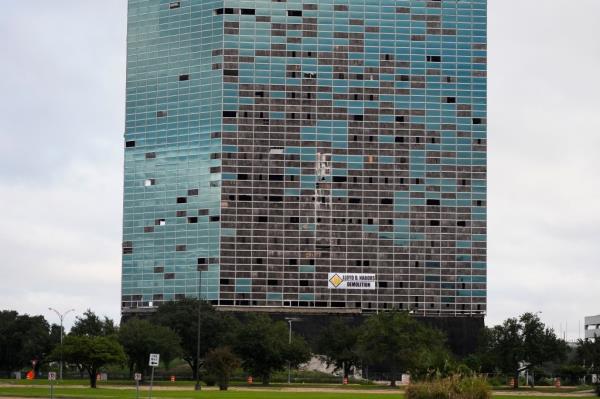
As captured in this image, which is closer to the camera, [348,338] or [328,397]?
[328,397]

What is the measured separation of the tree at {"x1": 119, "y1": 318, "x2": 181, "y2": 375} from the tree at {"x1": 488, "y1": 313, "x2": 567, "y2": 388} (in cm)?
4827

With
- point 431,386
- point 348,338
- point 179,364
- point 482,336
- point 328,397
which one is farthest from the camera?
point 179,364

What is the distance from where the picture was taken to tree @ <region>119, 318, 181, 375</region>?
6122 inches

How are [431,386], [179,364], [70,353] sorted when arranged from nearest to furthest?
[431,386] → [70,353] → [179,364]

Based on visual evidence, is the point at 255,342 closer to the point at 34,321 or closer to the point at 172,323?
the point at 172,323

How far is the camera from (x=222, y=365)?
398 ft

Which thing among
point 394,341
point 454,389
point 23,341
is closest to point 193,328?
point 23,341

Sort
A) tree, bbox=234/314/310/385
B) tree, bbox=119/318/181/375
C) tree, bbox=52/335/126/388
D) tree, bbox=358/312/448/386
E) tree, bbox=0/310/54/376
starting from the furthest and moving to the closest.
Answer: tree, bbox=0/310/54/376
tree, bbox=119/318/181/375
tree, bbox=234/314/310/385
tree, bbox=358/312/448/386
tree, bbox=52/335/126/388

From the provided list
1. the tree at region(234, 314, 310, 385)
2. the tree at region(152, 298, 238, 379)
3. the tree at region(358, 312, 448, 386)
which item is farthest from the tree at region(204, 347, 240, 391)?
the tree at region(152, 298, 238, 379)

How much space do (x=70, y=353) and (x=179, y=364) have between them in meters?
75.0

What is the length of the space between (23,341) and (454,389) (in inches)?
5278

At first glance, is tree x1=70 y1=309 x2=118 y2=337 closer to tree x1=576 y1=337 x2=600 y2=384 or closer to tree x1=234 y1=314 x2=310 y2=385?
tree x1=234 y1=314 x2=310 y2=385

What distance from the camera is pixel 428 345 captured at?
511 feet

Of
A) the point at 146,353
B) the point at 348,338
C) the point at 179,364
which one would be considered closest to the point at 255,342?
the point at 146,353
